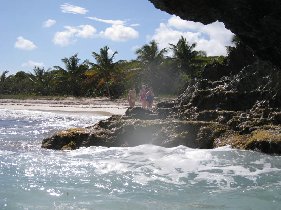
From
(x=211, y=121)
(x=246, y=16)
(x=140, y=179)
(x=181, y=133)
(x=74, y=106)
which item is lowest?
(x=140, y=179)

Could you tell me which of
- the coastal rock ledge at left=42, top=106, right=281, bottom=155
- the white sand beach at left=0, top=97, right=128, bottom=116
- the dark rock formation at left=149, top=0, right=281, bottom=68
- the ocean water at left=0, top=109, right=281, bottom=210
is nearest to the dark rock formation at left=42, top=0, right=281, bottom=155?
the coastal rock ledge at left=42, top=106, right=281, bottom=155

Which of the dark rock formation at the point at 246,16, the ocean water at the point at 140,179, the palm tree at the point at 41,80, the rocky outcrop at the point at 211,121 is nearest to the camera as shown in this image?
the dark rock formation at the point at 246,16

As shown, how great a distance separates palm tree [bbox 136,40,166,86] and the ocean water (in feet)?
106

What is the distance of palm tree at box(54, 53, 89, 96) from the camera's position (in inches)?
2082

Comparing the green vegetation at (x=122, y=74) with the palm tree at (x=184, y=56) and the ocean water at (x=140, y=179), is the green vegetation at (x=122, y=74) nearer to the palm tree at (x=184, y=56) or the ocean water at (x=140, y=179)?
the palm tree at (x=184, y=56)

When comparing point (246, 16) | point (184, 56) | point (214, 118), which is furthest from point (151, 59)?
point (246, 16)

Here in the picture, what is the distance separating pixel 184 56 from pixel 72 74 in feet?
48.1

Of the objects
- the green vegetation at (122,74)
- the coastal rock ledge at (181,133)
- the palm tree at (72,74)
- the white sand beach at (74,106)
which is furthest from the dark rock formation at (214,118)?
the palm tree at (72,74)

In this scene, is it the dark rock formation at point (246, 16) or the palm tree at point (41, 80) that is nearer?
the dark rock formation at point (246, 16)

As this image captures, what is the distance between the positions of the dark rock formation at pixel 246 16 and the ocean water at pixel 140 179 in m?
2.97

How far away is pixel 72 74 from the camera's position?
5309 centimetres

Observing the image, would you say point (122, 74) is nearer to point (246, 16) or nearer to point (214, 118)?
point (214, 118)

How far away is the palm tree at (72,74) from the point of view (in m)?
52.9

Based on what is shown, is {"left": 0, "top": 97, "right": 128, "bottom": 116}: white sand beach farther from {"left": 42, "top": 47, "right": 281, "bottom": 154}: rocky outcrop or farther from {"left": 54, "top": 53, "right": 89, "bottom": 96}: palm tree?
{"left": 42, "top": 47, "right": 281, "bottom": 154}: rocky outcrop
